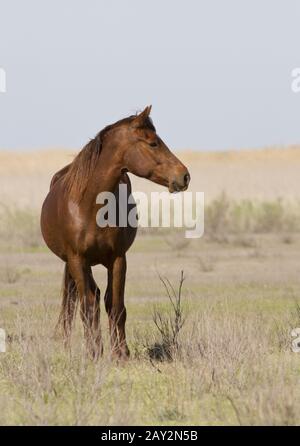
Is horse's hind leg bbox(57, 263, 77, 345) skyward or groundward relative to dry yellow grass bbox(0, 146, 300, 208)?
groundward

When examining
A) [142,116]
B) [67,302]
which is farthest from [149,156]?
[67,302]

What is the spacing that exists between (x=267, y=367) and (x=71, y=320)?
3.04 meters

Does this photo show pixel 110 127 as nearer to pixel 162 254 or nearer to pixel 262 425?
pixel 262 425

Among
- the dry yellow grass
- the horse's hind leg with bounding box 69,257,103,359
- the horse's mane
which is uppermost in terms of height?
the dry yellow grass

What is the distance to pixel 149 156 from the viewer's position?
10.2 metres

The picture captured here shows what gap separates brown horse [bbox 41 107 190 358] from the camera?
10.4 m

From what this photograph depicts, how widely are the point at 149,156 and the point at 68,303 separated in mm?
2452

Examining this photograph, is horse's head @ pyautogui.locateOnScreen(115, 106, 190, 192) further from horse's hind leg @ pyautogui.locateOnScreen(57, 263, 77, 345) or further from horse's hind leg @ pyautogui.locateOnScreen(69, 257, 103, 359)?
horse's hind leg @ pyautogui.locateOnScreen(57, 263, 77, 345)

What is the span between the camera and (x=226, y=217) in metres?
33.8

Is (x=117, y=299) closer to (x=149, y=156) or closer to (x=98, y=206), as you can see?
(x=98, y=206)

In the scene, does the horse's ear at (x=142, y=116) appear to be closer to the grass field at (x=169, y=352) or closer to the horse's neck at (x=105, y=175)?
the horse's neck at (x=105, y=175)

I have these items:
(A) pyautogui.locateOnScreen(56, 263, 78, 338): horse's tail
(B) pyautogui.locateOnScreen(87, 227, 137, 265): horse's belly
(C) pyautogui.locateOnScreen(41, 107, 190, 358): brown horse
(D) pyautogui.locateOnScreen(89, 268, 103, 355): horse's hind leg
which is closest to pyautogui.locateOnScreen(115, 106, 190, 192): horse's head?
(C) pyautogui.locateOnScreen(41, 107, 190, 358): brown horse

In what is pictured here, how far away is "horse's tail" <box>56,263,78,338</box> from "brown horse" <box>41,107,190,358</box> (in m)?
0.74

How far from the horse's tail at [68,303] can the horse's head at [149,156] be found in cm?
186
